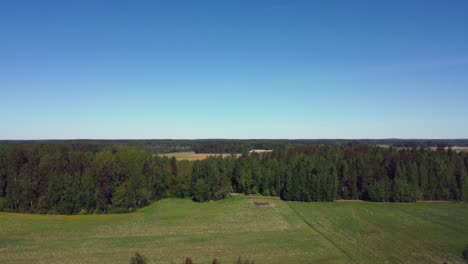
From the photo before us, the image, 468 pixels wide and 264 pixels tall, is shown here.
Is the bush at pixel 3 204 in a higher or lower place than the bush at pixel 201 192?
lower

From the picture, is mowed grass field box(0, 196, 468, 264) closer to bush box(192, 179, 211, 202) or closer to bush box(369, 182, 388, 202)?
bush box(369, 182, 388, 202)

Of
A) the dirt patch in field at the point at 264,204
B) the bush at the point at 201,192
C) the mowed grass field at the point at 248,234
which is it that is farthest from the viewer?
the bush at the point at 201,192

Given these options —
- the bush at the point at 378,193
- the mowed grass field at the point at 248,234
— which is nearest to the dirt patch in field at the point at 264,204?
the mowed grass field at the point at 248,234

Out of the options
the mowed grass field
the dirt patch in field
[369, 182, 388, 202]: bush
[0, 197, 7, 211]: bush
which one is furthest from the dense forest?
the dirt patch in field

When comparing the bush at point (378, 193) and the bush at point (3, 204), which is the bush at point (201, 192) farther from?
the bush at point (3, 204)

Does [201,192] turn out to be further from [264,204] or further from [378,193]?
[378,193]
